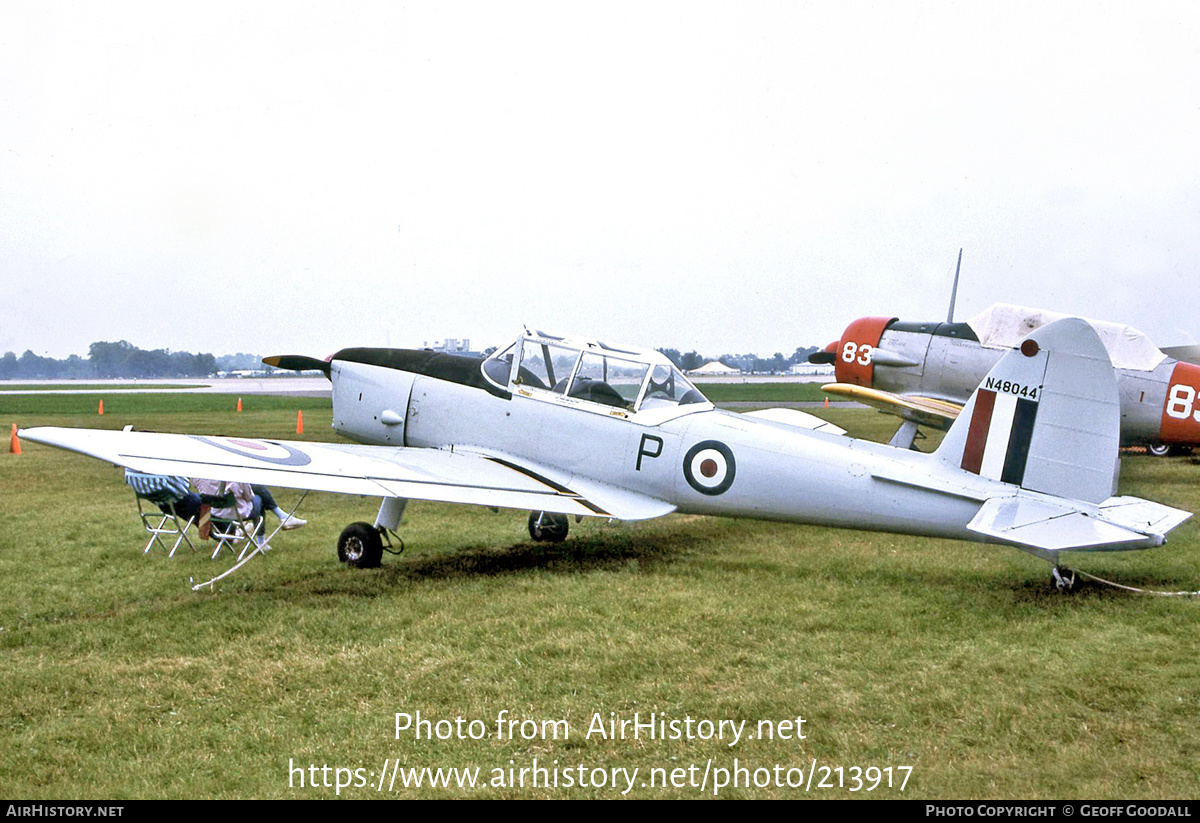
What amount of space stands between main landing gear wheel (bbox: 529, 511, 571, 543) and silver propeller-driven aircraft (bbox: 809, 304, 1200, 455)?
5861mm

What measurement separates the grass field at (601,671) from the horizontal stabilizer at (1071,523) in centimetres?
46

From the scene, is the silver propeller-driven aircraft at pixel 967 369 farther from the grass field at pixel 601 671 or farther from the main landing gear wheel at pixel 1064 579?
the main landing gear wheel at pixel 1064 579

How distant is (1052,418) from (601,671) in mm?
3453

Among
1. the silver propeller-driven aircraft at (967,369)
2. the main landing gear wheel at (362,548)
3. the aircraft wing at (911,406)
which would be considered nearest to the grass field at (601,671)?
the main landing gear wheel at (362,548)

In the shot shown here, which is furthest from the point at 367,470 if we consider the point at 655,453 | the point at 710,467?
the point at 710,467

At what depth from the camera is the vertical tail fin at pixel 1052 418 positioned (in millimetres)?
5676

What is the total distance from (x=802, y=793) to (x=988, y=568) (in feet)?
13.5

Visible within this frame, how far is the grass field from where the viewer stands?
11.2ft

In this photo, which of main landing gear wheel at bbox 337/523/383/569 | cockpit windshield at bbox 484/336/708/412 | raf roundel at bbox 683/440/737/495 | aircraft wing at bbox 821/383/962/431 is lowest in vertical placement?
main landing gear wheel at bbox 337/523/383/569

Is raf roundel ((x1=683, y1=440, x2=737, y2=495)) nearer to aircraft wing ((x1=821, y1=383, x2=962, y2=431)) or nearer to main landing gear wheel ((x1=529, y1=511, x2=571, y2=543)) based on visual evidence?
main landing gear wheel ((x1=529, y1=511, x2=571, y2=543))

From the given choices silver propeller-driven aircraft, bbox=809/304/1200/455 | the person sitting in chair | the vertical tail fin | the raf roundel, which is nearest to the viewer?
the vertical tail fin

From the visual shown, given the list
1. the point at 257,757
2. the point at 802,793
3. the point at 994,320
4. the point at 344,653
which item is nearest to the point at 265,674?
the point at 344,653

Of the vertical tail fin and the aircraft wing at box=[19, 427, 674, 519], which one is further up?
the vertical tail fin

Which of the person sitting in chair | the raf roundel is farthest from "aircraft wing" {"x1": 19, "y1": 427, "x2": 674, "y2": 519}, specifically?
the person sitting in chair
